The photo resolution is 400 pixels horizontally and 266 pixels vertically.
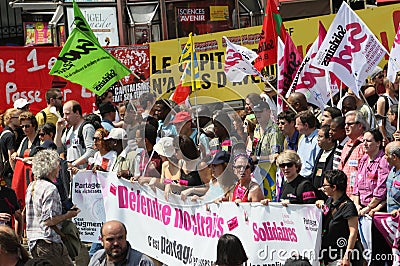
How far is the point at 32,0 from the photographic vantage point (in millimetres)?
22203

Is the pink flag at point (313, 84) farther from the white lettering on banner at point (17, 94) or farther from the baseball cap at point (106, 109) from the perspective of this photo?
the white lettering on banner at point (17, 94)

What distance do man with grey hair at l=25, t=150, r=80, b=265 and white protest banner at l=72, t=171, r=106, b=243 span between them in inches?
76.6

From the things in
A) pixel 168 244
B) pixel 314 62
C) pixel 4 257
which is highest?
pixel 314 62

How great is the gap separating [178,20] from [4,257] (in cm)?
1437

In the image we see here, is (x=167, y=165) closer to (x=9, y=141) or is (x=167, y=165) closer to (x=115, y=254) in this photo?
(x=115, y=254)

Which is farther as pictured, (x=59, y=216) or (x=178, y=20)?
(x=178, y=20)

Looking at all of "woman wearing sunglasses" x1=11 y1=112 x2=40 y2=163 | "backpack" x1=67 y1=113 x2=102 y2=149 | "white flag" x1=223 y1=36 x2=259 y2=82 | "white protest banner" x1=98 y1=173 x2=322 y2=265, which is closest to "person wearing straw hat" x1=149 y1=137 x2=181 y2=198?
"white protest banner" x1=98 y1=173 x2=322 y2=265

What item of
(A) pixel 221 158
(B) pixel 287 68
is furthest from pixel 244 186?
(B) pixel 287 68

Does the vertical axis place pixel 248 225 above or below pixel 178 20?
below

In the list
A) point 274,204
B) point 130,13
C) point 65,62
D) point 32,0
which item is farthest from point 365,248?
point 32,0

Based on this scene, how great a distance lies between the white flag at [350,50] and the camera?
33.1ft

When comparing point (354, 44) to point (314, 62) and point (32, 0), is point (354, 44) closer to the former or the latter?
point (314, 62)

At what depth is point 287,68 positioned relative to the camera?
37.6 ft

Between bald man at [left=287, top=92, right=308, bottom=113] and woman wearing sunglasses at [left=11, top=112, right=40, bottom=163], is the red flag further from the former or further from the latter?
woman wearing sunglasses at [left=11, top=112, right=40, bottom=163]
